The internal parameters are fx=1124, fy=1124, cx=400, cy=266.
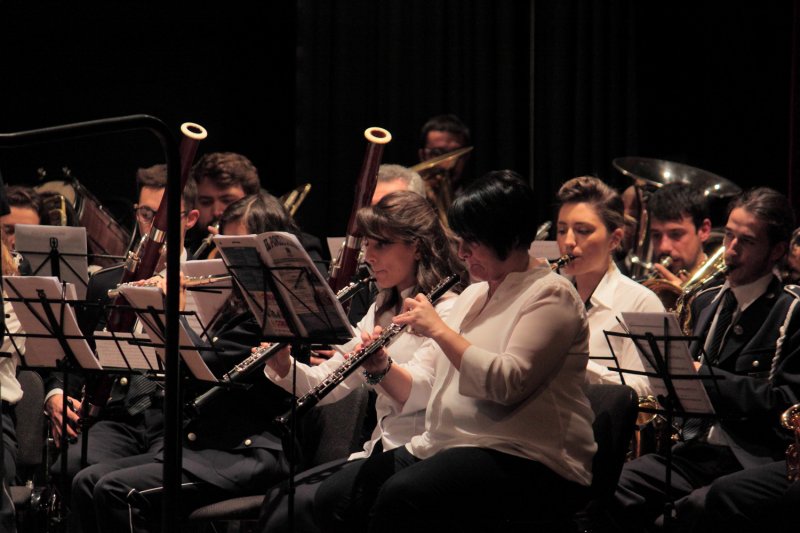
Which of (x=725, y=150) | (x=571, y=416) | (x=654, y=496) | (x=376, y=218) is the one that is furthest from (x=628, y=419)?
(x=725, y=150)

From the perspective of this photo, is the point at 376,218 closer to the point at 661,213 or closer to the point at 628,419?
the point at 628,419

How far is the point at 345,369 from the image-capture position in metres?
3.12

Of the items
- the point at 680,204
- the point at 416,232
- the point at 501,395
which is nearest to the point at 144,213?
the point at 416,232

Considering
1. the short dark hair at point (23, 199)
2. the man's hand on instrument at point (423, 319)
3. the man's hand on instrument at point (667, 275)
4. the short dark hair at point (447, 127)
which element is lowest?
the man's hand on instrument at point (667, 275)

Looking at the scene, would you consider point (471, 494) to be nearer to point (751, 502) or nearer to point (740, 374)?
point (751, 502)

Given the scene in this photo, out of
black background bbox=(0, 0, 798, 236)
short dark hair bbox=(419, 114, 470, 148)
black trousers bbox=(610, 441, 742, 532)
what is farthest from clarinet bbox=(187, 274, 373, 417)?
black background bbox=(0, 0, 798, 236)

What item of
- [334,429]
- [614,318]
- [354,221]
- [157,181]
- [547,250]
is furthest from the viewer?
[157,181]

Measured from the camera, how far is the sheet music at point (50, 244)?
4.10 metres

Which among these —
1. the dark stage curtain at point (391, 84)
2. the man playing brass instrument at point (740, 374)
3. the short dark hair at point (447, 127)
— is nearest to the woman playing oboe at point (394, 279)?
the man playing brass instrument at point (740, 374)

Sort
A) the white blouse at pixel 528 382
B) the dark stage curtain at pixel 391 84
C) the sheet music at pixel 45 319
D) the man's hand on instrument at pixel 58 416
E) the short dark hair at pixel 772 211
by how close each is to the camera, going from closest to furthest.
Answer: the white blouse at pixel 528 382
the sheet music at pixel 45 319
the short dark hair at pixel 772 211
the man's hand on instrument at pixel 58 416
the dark stage curtain at pixel 391 84

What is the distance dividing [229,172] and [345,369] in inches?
79.8

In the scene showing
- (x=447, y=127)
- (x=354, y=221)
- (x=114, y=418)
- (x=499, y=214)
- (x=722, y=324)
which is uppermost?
(x=499, y=214)

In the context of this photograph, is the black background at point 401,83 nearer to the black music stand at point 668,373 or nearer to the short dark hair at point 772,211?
the short dark hair at point 772,211

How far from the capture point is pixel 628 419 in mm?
2980
